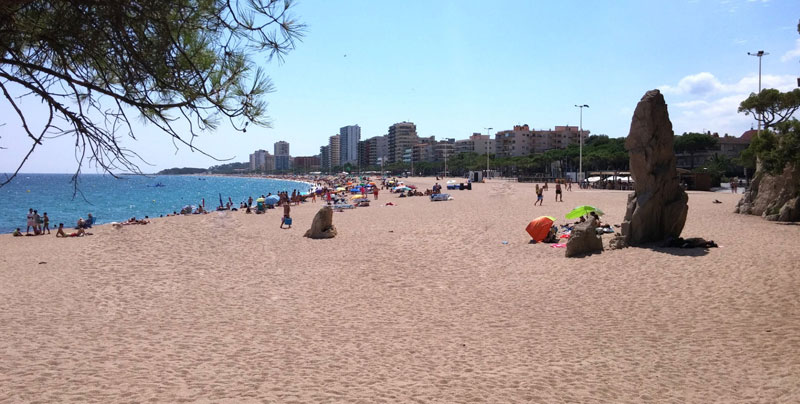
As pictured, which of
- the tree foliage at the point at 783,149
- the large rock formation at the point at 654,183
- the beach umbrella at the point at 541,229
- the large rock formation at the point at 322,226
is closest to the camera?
the large rock formation at the point at 654,183

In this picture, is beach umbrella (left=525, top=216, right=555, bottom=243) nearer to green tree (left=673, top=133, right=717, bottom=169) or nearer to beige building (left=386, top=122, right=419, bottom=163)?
green tree (left=673, top=133, right=717, bottom=169)

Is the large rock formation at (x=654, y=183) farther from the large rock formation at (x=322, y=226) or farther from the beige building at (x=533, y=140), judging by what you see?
the beige building at (x=533, y=140)

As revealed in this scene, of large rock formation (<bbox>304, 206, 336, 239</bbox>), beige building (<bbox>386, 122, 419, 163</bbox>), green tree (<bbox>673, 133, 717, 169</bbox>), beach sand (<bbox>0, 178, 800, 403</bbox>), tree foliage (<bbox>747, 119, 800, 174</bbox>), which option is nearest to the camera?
beach sand (<bbox>0, 178, 800, 403</bbox>)

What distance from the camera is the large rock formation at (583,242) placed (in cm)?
1098

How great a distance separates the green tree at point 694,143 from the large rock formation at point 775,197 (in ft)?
170

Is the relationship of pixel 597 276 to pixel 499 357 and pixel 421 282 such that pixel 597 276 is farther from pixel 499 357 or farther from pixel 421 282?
pixel 499 357

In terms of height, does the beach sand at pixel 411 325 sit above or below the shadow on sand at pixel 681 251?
below

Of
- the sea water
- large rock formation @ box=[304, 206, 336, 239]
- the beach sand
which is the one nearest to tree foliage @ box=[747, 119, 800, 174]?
the beach sand

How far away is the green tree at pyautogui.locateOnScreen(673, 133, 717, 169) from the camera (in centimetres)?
6366

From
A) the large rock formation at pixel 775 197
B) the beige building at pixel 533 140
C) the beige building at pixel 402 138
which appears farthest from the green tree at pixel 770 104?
the beige building at pixel 402 138

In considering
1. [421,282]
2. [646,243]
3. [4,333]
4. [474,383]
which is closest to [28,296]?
[4,333]

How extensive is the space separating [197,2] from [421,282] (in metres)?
6.99

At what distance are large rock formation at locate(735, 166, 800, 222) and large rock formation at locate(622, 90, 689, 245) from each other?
5.77 m

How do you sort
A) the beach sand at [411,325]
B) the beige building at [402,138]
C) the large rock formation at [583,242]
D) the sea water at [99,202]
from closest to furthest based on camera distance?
1. the beach sand at [411,325]
2. the large rock formation at [583,242]
3. the sea water at [99,202]
4. the beige building at [402,138]
